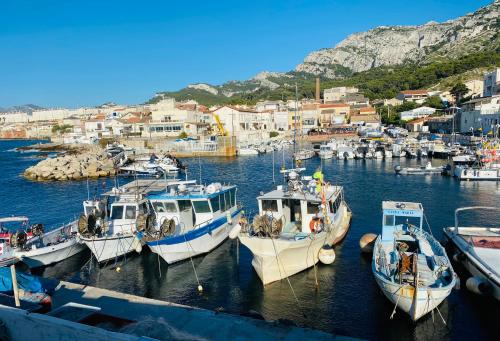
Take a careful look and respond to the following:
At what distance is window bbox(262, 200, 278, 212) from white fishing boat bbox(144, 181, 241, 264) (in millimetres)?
2860

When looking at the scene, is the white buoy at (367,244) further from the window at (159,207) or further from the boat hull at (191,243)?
the window at (159,207)

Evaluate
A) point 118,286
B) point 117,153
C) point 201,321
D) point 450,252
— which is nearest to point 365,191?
point 450,252

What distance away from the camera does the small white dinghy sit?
58.5 feet

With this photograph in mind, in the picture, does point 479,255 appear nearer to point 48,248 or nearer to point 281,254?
point 281,254

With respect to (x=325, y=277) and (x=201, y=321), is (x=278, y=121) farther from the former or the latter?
(x=201, y=321)

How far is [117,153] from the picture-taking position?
7038cm

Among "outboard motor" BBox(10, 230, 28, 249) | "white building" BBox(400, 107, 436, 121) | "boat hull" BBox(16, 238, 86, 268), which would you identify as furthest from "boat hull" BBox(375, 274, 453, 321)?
"white building" BBox(400, 107, 436, 121)

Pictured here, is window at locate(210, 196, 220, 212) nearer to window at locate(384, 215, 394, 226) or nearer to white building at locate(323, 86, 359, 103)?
window at locate(384, 215, 394, 226)

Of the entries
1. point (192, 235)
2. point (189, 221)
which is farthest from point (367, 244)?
point (189, 221)

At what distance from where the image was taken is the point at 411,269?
42.1ft

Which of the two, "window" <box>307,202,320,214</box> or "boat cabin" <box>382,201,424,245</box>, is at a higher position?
"window" <box>307,202,320,214</box>

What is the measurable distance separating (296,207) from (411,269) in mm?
6749

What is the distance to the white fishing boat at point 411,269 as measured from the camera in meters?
11.8

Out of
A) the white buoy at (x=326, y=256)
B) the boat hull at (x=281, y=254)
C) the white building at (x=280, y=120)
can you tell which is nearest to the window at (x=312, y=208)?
the boat hull at (x=281, y=254)
